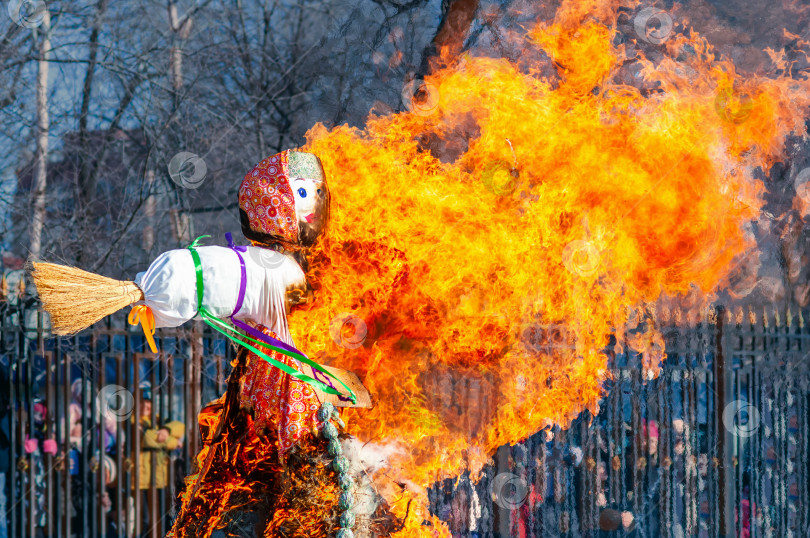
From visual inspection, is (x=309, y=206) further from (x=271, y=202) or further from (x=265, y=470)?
(x=265, y=470)

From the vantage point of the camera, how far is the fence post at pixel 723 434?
22.0ft

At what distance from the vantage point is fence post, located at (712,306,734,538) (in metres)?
6.71

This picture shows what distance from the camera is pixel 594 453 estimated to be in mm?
6742

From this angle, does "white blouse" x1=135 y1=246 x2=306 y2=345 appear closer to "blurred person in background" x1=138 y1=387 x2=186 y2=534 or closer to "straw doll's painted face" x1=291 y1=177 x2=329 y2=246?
"straw doll's painted face" x1=291 y1=177 x2=329 y2=246

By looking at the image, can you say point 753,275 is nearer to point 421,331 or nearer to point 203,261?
point 421,331

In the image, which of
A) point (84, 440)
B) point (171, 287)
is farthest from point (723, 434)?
point (84, 440)

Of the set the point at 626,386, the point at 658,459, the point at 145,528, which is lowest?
the point at 145,528

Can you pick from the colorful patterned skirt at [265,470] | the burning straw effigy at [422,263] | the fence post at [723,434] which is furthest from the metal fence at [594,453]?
the colorful patterned skirt at [265,470]

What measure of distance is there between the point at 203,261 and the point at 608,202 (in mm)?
2009

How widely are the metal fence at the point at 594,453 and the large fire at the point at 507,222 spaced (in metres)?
2.56

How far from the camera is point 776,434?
7.11 meters

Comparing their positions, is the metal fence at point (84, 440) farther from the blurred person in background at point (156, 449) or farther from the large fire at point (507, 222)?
the large fire at point (507, 222)

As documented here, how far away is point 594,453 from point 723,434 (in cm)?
116

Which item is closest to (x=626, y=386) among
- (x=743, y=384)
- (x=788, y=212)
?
(x=743, y=384)
